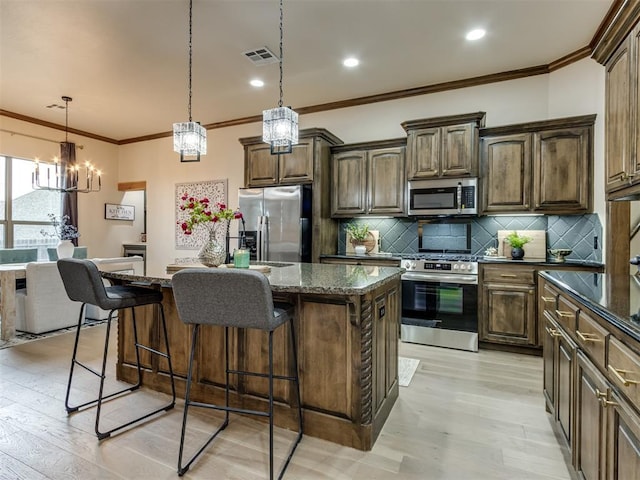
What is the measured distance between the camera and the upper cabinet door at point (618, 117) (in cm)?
195

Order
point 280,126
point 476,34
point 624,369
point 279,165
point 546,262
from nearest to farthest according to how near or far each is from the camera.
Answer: point 624,369, point 280,126, point 476,34, point 546,262, point 279,165

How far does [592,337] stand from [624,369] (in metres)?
0.30

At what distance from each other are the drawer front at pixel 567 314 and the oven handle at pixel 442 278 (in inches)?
68.8

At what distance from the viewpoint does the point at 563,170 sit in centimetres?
354

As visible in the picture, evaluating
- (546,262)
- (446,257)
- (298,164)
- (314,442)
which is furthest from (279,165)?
(314,442)

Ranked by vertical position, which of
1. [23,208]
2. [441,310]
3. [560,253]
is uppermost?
[23,208]

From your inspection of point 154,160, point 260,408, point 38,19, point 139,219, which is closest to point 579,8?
point 260,408

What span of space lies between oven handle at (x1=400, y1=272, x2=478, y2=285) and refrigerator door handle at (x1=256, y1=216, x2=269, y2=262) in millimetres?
1831

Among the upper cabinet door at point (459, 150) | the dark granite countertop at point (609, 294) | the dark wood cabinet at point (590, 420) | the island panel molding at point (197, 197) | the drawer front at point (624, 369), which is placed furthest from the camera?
the island panel molding at point (197, 197)

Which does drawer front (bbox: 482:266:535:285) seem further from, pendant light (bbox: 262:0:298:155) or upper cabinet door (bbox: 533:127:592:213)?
pendant light (bbox: 262:0:298:155)

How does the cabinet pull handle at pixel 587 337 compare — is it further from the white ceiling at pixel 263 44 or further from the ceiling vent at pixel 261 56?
the ceiling vent at pixel 261 56

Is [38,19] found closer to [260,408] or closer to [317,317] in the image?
[317,317]

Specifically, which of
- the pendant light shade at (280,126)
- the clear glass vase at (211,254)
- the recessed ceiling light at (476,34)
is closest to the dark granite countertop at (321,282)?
the clear glass vase at (211,254)

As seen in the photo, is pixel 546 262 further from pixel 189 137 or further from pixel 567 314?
pixel 189 137
